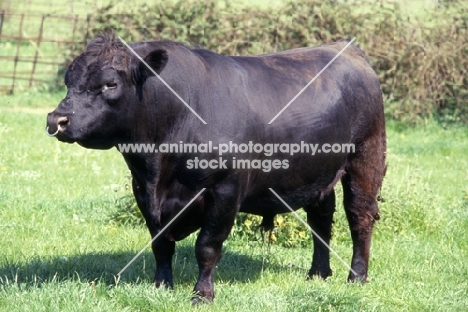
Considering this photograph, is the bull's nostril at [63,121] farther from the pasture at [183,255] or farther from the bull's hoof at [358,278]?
the bull's hoof at [358,278]

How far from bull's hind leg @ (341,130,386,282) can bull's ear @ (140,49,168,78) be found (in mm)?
1877

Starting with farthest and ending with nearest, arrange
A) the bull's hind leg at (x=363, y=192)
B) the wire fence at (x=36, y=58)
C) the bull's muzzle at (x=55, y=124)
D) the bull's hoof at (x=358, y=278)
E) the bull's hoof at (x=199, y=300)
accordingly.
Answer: the wire fence at (x=36, y=58) → the bull's hind leg at (x=363, y=192) → the bull's hoof at (x=358, y=278) → the bull's hoof at (x=199, y=300) → the bull's muzzle at (x=55, y=124)

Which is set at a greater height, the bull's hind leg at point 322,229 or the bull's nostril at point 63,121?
the bull's nostril at point 63,121

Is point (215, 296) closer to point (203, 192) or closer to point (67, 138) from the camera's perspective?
point (203, 192)

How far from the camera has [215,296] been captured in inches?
217

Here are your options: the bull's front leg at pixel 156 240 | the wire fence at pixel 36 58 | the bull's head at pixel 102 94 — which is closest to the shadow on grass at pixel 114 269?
the bull's front leg at pixel 156 240

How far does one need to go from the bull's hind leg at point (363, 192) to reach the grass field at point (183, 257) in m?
0.23

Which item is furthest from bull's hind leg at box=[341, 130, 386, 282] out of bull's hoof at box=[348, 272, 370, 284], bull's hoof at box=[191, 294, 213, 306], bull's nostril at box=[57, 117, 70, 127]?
bull's nostril at box=[57, 117, 70, 127]

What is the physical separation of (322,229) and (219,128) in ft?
5.79

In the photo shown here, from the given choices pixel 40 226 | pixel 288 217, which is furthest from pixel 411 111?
pixel 40 226

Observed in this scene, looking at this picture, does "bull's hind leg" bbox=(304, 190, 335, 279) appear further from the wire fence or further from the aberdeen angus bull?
the wire fence

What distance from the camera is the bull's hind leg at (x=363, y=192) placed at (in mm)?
6309

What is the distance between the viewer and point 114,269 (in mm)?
6102

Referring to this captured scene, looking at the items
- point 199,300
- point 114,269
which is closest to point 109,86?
point 199,300
